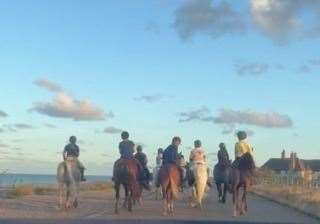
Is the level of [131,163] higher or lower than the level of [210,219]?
higher

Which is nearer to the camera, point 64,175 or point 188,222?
point 188,222

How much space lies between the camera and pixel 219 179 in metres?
28.4

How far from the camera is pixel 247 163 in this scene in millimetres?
23609

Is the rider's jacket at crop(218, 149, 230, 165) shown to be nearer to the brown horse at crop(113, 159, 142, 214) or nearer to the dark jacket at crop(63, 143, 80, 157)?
the brown horse at crop(113, 159, 142, 214)

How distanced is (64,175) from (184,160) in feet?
20.5

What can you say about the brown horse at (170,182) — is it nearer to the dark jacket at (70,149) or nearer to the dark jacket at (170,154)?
the dark jacket at (170,154)

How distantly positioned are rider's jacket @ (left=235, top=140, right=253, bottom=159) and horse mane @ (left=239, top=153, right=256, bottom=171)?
494mm

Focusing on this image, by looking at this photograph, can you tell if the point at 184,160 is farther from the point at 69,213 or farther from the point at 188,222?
the point at 188,222

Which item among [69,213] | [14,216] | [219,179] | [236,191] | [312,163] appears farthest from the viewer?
[312,163]

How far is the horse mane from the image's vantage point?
77.4ft

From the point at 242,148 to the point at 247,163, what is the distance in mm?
828

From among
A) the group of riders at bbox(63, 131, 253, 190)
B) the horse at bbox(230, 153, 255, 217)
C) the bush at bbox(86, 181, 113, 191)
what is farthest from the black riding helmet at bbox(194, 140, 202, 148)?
the bush at bbox(86, 181, 113, 191)

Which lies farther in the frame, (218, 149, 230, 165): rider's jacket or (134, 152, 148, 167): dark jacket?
(218, 149, 230, 165): rider's jacket

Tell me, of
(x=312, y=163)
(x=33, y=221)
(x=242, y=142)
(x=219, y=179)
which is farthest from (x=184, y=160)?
(x=312, y=163)
